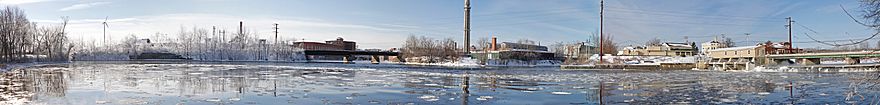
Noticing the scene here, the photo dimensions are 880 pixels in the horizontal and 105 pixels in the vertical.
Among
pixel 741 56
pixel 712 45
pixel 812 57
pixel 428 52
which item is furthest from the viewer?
pixel 712 45

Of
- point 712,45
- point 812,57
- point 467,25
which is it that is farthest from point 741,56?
point 712,45

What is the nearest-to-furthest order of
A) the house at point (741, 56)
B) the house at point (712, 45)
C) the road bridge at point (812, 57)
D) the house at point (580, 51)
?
the road bridge at point (812, 57) < the house at point (741, 56) < the house at point (580, 51) < the house at point (712, 45)

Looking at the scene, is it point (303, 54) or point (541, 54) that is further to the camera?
point (303, 54)

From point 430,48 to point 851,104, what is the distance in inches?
3141

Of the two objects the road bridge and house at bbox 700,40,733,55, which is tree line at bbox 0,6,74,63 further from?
house at bbox 700,40,733,55

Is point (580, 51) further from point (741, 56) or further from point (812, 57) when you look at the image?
point (812, 57)

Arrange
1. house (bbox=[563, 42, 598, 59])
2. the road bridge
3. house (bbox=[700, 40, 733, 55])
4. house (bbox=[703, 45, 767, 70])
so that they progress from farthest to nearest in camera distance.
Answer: house (bbox=[700, 40, 733, 55]) → house (bbox=[563, 42, 598, 59]) → house (bbox=[703, 45, 767, 70]) → the road bridge

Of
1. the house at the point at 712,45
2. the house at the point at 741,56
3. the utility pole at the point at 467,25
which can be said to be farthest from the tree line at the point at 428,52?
the house at the point at 712,45

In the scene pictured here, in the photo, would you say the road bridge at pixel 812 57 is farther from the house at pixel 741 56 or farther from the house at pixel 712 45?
the house at pixel 712 45

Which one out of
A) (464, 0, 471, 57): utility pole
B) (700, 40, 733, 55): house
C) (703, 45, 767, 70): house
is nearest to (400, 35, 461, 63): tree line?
(464, 0, 471, 57): utility pole

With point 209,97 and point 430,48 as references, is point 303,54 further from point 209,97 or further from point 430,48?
point 209,97

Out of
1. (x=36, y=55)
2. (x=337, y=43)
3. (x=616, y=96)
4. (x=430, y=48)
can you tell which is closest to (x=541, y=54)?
(x=430, y=48)

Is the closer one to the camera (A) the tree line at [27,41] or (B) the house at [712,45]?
(A) the tree line at [27,41]

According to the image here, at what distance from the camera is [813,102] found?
13312 mm
